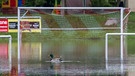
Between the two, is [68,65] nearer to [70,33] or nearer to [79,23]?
[79,23]

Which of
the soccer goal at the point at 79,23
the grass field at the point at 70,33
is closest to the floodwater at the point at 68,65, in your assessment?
the soccer goal at the point at 79,23

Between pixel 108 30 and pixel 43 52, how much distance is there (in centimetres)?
498

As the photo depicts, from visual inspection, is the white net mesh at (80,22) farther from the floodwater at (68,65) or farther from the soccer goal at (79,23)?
the floodwater at (68,65)

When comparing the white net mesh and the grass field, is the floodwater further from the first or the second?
the grass field

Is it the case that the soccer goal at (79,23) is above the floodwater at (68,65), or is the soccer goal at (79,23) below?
above

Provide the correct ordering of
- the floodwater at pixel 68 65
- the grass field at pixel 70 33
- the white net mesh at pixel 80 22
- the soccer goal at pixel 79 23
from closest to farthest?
the floodwater at pixel 68 65 → the soccer goal at pixel 79 23 → the white net mesh at pixel 80 22 → the grass field at pixel 70 33

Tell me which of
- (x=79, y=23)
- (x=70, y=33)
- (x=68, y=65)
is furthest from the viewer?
(x=70, y=33)

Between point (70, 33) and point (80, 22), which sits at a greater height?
point (80, 22)

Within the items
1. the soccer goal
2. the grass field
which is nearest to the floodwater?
the soccer goal

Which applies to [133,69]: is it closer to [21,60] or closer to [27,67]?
[27,67]

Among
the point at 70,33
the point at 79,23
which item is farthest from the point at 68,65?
the point at 70,33

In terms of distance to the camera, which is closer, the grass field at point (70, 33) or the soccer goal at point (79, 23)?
the soccer goal at point (79, 23)

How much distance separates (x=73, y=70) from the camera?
1625 cm

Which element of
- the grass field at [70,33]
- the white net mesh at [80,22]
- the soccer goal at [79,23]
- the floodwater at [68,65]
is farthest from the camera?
the grass field at [70,33]
